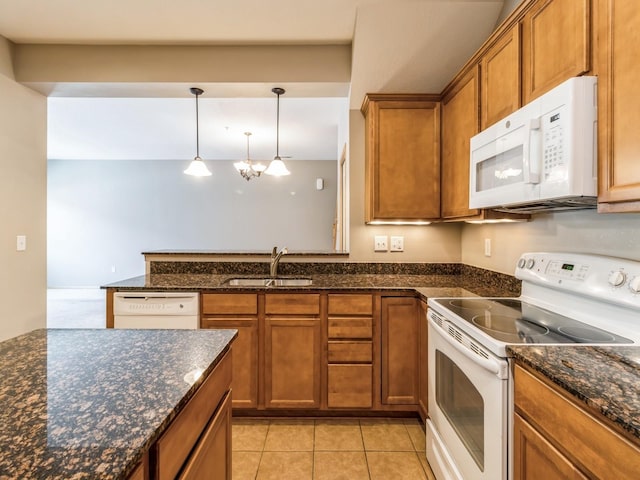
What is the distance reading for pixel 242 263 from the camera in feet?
8.95

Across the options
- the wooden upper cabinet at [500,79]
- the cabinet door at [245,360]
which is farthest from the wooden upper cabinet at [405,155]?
the cabinet door at [245,360]

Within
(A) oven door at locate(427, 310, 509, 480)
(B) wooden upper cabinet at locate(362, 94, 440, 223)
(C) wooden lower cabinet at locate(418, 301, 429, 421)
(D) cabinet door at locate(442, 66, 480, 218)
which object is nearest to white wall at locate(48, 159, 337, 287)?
(B) wooden upper cabinet at locate(362, 94, 440, 223)

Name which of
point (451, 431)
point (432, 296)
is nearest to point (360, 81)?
point (432, 296)

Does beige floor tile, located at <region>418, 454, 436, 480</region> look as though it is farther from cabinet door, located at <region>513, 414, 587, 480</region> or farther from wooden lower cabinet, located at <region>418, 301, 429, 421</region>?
cabinet door, located at <region>513, 414, 587, 480</region>

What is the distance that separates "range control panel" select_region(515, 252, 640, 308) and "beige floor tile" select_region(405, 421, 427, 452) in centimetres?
112

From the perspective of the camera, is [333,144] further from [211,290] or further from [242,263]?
[211,290]

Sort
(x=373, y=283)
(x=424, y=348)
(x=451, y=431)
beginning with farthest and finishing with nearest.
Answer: (x=373, y=283)
(x=424, y=348)
(x=451, y=431)

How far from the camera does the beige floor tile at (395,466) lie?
5.72 ft

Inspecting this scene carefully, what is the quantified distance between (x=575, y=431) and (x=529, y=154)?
3.06 ft

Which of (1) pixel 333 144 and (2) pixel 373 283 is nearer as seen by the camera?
(2) pixel 373 283

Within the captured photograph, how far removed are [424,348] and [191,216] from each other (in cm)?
561

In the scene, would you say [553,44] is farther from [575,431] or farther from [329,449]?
[329,449]

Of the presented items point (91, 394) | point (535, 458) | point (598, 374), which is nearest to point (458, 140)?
point (598, 374)

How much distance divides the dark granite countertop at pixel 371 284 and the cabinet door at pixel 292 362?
24cm
